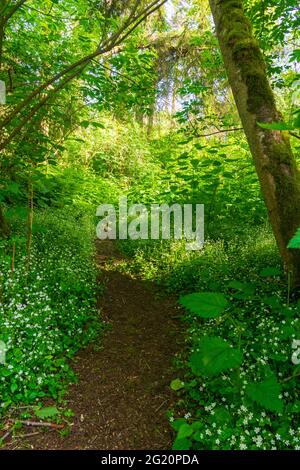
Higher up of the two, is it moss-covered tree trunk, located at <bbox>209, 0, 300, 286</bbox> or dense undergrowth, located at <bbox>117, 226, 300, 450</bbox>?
moss-covered tree trunk, located at <bbox>209, 0, 300, 286</bbox>

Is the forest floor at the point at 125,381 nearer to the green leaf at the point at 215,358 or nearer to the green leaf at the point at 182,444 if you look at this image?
the green leaf at the point at 182,444

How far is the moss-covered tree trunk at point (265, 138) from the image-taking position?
310 centimetres

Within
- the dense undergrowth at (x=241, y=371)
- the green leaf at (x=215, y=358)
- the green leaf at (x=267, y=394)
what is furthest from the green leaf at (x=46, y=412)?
the green leaf at (x=267, y=394)

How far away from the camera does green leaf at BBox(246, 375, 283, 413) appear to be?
202 centimetres

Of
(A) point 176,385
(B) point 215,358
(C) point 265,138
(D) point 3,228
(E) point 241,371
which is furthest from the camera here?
(D) point 3,228

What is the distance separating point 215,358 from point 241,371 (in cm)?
82

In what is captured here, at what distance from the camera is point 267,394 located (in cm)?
211

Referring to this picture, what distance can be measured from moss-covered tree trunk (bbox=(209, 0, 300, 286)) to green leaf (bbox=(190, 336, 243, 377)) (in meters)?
1.42

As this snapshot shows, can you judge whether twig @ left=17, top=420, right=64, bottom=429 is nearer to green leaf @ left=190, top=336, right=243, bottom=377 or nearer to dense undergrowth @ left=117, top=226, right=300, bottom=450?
dense undergrowth @ left=117, top=226, right=300, bottom=450

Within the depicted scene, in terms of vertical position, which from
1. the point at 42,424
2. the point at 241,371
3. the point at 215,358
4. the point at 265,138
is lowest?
the point at 42,424

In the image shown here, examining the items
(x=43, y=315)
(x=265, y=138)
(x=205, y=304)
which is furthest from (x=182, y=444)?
(x=265, y=138)

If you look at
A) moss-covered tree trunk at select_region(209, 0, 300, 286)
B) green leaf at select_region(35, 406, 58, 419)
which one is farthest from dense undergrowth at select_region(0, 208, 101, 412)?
moss-covered tree trunk at select_region(209, 0, 300, 286)

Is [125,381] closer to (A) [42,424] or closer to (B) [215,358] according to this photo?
(A) [42,424]

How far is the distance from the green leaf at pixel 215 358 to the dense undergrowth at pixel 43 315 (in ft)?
4.90
